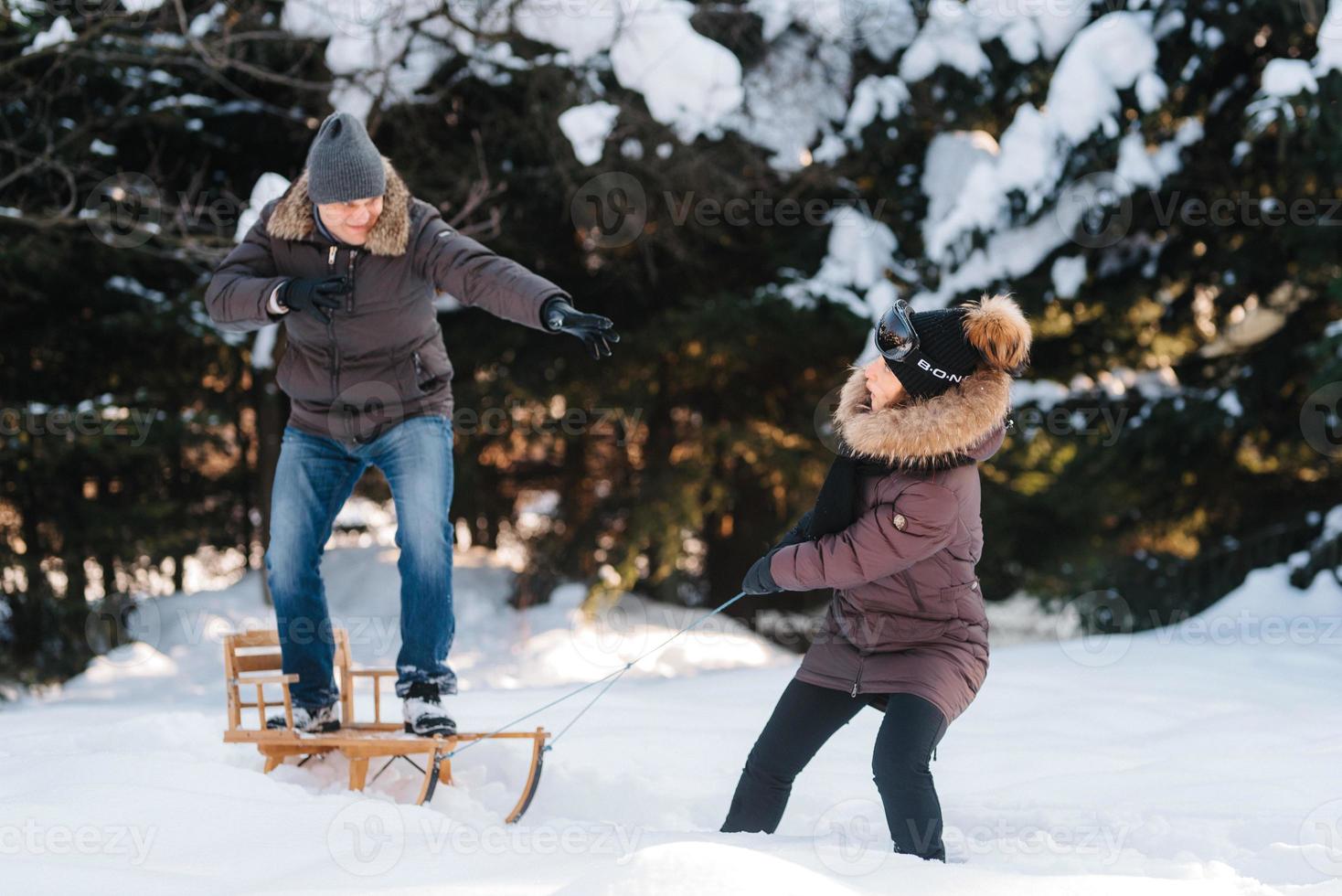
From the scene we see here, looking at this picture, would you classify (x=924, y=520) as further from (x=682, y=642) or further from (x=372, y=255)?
(x=682, y=642)

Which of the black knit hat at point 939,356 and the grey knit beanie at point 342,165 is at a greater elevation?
the grey knit beanie at point 342,165

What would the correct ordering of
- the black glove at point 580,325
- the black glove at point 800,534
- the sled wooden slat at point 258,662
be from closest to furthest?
1. the black glove at point 800,534
2. the black glove at point 580,325
3. the sled wooden slat at point 258,662

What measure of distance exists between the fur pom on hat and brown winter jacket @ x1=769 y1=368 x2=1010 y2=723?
49 millimetres

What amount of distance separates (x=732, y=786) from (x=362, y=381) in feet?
5.88

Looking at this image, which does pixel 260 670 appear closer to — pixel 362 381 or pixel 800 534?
pixel 362 381

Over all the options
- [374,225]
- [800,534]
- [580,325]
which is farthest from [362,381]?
[800,534]

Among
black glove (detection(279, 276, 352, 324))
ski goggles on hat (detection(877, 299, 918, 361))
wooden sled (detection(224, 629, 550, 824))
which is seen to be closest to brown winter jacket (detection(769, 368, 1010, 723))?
ski goggles on hat (detection(877, 299, 918, 361))

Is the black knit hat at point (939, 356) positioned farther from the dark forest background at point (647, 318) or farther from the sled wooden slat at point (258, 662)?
the dark forest background at point (647, 318)

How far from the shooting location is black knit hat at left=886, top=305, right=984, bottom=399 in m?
2.91

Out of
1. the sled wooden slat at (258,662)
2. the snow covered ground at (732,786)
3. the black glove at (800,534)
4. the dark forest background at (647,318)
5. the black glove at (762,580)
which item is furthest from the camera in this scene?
the dark forest background at (647,318)

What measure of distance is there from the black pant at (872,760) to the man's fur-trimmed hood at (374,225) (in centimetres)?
176

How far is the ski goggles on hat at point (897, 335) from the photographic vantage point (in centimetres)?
293

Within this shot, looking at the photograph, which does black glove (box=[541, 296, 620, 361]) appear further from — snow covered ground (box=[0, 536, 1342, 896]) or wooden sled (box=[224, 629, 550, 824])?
snow covered ground (box=[0, 536, 1342, 896])

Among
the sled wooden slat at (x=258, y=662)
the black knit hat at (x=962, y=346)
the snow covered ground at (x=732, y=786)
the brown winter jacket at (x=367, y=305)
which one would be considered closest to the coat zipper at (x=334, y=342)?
the brown winter jacket at (x=367, y=305)
